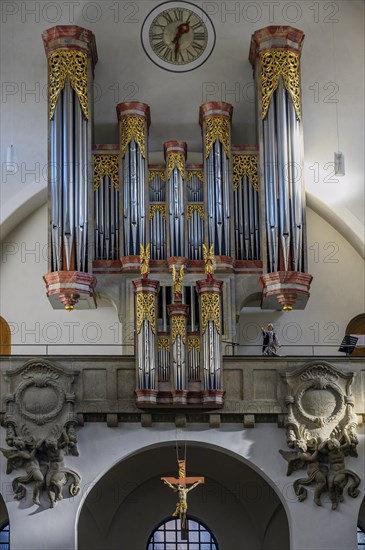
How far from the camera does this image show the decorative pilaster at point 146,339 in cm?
2997

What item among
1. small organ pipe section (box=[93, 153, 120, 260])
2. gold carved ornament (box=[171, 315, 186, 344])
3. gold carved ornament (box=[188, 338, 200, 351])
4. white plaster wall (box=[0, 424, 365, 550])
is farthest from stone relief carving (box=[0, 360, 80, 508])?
small organ pipe section (box=[93, 153, 120, 260])

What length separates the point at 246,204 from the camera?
3288 cm

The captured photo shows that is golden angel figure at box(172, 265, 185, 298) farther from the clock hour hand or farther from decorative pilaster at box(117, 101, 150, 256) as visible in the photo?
the clock hour hand

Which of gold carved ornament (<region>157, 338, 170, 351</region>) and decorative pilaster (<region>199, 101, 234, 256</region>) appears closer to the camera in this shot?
gold carved ornament (<region>157, 338, 170, 351</region>)

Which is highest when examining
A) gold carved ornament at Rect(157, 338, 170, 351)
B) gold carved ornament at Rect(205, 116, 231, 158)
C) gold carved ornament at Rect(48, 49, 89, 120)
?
gold carved ornament at Rect(48, 49, 89, 120)

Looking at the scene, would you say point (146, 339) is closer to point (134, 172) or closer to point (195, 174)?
point (134, 172)

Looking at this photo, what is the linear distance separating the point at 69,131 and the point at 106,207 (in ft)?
6.54

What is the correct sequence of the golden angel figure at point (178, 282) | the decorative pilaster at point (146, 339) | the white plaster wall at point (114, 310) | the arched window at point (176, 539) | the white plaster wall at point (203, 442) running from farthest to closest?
the arched window at point (176, 539)
the white plaster wall at point (114, 310)
the golden angel figure at point (178, 282)
the decorative pilaster at point (146, 339)
the white plaster wall at point (203, 442)

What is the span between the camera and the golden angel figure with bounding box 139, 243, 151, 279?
30844 millimetres

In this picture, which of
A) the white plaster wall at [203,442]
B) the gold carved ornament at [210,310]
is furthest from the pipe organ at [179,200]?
the white plaster wall at [203,442]

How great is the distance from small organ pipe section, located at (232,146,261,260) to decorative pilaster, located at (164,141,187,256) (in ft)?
4.13

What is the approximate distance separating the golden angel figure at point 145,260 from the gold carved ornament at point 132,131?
2.47 metres

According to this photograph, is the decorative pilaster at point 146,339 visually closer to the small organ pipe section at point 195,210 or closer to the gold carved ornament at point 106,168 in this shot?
the small organ pipe section at point 195,210

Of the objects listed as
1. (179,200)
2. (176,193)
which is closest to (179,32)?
(176,193)
